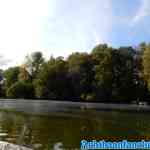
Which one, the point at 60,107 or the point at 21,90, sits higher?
the point at 21,90

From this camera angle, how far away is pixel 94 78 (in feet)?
317

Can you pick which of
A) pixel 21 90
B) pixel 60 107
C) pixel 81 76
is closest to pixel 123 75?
pixel 81 76

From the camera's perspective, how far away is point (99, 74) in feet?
311

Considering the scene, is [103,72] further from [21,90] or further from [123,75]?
[21,90]

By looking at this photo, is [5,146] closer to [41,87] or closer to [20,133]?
[20,133]

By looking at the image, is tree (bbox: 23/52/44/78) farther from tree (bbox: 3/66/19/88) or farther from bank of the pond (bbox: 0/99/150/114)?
bank of the pond (bbox: 0/99/150/114)

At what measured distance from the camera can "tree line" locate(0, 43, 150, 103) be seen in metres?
93.4

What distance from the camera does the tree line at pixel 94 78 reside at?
93.4 m

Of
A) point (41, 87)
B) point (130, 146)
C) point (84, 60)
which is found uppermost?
point (84, 60)

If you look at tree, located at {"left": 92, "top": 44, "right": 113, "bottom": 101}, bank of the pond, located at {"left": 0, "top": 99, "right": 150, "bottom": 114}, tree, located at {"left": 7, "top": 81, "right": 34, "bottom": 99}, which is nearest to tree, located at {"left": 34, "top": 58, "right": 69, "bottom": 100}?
tree, located at {"left": 7, "top": 81, "right": 34, "bottom": 99}

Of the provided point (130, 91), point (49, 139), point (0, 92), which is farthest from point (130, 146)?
point (0, 92)

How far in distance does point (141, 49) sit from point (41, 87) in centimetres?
2810

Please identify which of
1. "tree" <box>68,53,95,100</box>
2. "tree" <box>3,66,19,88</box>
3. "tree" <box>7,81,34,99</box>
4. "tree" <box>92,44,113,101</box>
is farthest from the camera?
"tree" <box>3,66,19,88</box>

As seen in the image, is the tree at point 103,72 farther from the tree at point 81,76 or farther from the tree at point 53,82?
the tree at point 53,82
